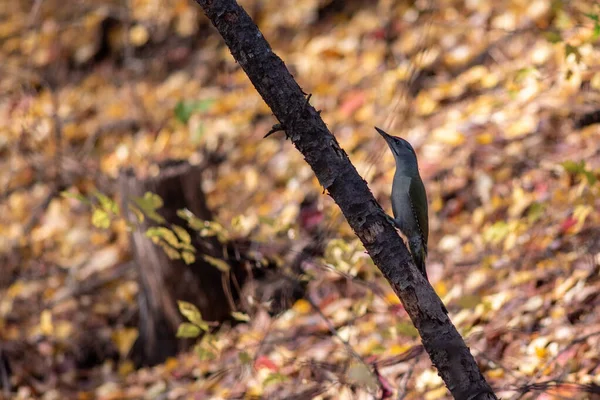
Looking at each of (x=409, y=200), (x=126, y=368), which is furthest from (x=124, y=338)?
(x=409, y=200)

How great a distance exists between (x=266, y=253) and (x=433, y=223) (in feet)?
4.11

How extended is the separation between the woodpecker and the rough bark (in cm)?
96

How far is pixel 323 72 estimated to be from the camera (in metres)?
6.93

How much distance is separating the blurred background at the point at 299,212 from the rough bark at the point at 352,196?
0.68m

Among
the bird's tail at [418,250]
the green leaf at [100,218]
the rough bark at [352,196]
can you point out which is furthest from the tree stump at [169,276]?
the rough bark at [352,196]

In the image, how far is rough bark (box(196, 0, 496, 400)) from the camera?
2391 millimetres

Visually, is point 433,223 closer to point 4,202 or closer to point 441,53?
point 441,53

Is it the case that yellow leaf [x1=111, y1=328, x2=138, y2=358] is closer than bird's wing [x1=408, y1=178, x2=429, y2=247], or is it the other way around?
bird's wing [x1=408, y1=178, x2=429, y2=247]

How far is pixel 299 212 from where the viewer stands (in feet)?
18.2

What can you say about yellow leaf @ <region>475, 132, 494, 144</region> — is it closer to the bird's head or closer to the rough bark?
the bird's head

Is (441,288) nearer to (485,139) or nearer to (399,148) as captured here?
(399,148)

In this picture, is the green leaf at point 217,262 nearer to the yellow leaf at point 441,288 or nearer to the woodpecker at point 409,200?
the woodpecker at point 409,200

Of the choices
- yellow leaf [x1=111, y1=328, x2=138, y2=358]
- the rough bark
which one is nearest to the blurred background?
yellow leaf [x1=111, y1=328, x2=138, y2=358]

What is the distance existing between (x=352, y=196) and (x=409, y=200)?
3.46 ft
